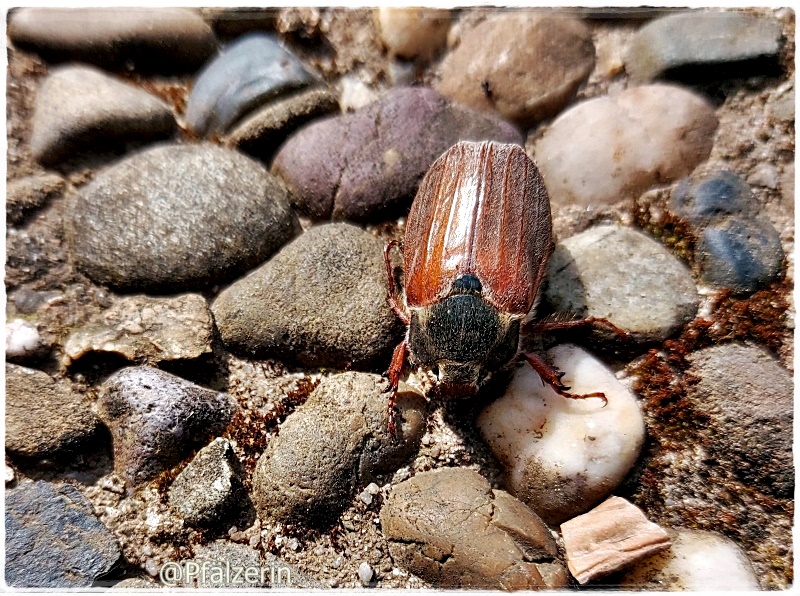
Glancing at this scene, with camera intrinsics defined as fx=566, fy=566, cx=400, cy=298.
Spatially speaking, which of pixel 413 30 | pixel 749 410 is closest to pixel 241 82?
pixel 413 30

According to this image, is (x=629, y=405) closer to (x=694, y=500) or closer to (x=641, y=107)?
(x=694, y=500)

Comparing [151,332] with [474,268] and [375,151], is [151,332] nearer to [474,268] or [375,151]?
[375,151]

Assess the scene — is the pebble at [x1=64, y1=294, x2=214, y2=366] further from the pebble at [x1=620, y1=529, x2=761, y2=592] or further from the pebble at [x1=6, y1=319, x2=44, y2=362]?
the pebble at [x1=620, y1=529, x2=761, y2=592]

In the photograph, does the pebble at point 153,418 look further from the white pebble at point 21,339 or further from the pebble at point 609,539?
the pebble at point 609,539

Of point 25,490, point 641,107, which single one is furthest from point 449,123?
point 25,490

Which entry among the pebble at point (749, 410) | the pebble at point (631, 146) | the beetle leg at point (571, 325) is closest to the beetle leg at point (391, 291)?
the beetle leg at point (571, 325)
